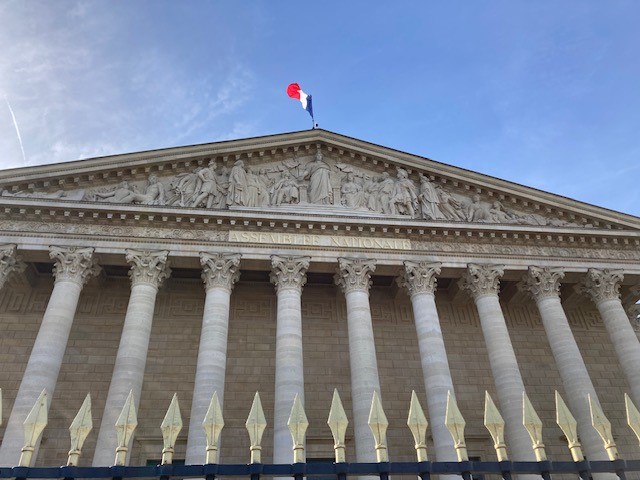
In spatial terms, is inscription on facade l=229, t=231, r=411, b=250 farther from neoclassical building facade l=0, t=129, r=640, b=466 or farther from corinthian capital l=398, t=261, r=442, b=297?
corinthian capital l=398, t=261, r=442, b=297

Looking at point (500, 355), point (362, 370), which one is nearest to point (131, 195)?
point (362, 370)

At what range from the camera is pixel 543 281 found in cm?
1903

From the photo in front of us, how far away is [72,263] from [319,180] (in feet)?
29.7

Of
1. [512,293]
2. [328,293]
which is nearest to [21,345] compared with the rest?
[328,293]

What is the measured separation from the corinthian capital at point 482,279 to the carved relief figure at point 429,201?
232 cm

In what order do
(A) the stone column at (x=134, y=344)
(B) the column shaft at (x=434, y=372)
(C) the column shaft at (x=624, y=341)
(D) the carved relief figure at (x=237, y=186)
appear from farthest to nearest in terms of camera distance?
(D) the carved relief figure at (x=237, y=186) < (C) the column shaft at (x=624, y=341) < (B) the column shaft at (x=434, y=372) < (A) the stone column at (x=134, y=344)

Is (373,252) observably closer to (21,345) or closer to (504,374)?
(504,374)

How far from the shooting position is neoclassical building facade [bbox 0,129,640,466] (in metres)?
16.5

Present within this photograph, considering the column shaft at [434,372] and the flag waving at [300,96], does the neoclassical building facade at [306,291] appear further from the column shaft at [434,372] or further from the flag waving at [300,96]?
the flag waving at [300,96]

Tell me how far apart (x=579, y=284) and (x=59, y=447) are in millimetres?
19131

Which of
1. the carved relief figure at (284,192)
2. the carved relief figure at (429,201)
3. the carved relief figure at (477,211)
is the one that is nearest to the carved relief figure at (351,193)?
the carved relief figure at (284,192)

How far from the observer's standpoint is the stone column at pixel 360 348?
14980mm

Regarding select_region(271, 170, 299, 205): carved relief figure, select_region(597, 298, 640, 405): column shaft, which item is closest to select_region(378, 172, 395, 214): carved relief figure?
select_region(271, 170, 299, 205): carved relief figure

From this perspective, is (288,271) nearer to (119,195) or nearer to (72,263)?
(119,195)
